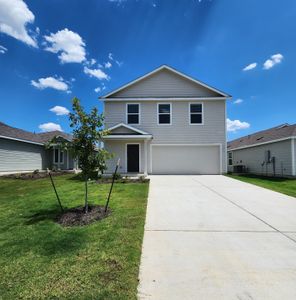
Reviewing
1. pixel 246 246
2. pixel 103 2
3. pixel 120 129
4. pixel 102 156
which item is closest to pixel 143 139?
pixel 120 129

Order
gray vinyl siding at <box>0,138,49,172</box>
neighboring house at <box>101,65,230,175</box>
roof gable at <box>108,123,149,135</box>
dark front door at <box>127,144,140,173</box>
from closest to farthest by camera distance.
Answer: roof gable at <box>108,123,149,135</box> → dark front door at <box>127,144,140,173</box> → gray vinyl siding at <box>0,138,49,172</box> → neighboring house at <box>101,65,230,175</box>

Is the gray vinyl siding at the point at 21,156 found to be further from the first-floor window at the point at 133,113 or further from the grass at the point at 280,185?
the grass at the point at 280,185

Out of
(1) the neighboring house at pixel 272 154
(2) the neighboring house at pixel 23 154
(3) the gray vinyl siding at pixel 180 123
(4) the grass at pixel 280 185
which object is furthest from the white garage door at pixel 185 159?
(2) the neighboring house at pixel 23 154

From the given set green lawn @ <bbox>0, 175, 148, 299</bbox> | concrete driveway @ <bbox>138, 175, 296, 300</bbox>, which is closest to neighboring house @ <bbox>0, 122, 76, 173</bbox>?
green lawn @ <bbox>0, 175, 148, 299</bbox>

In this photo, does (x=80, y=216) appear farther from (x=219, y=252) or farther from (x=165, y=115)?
(x=165, y=115)

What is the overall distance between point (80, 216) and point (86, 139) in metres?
1.96

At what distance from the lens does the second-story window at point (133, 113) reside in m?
18.5

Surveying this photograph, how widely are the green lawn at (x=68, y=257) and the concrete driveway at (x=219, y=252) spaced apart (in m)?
0.30

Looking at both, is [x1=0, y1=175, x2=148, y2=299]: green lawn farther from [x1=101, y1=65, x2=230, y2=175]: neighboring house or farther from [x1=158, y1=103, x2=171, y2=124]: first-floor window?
[x1=158, y1=103, x2=171, y2=124]: first-floor window

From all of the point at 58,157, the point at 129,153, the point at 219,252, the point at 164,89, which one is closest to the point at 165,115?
the point at 164,89

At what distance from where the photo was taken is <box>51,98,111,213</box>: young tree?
20.2ft

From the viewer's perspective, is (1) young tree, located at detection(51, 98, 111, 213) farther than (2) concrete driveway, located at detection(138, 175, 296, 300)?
Yes

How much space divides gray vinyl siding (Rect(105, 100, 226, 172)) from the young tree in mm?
12019

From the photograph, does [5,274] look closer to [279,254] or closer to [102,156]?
[102,156]
